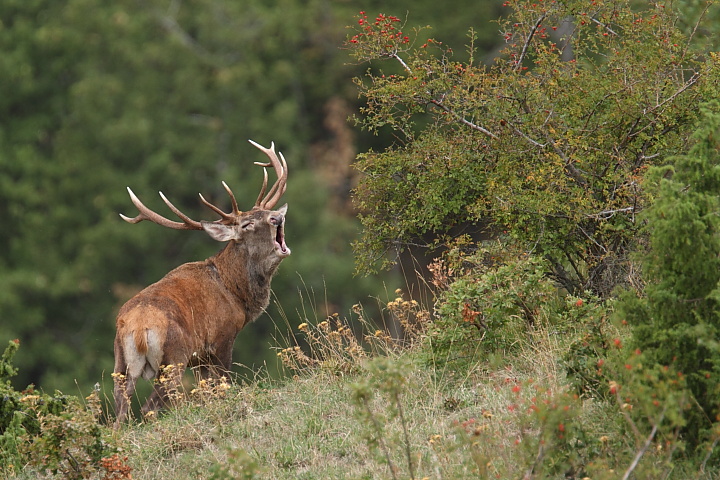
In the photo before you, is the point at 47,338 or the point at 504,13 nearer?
the point at 47,338

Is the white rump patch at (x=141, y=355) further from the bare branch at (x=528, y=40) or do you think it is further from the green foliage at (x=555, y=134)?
the bare branch at (x=528, y=40)

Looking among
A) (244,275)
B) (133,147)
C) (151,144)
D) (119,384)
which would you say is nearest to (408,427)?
(119,384)

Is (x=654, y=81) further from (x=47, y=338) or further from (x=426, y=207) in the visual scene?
(x=47, y=338)

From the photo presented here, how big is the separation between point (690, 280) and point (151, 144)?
70.0 ft

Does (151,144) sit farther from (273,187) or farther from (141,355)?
(141,355)

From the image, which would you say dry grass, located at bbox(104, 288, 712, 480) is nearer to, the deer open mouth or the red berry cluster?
the deer open mouth

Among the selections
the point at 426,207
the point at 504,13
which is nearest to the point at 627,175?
the point at 426,207

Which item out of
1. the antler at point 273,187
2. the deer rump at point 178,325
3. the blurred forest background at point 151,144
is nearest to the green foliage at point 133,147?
the blurred forest background at point 151,144

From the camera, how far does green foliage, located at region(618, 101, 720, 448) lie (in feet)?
19.7

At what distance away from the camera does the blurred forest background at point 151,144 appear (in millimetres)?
24703

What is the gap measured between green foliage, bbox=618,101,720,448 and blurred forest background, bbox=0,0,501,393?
1768 centimetres

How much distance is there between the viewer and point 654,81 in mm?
9320

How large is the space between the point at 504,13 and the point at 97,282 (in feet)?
38.0

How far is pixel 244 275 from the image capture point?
10.7 m
